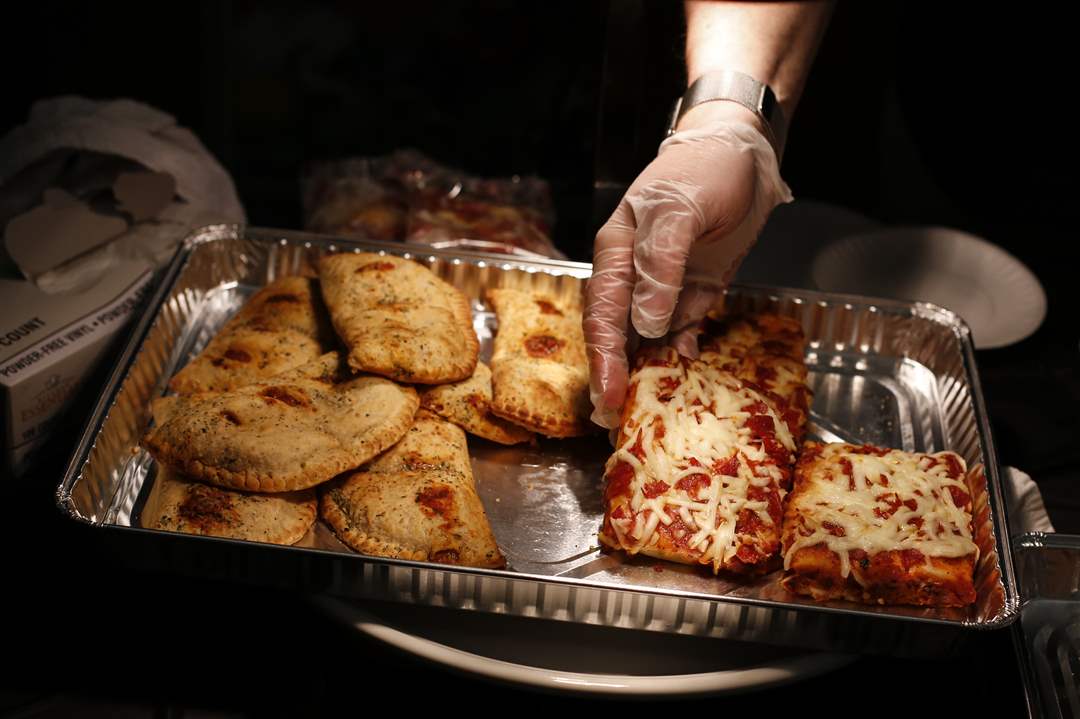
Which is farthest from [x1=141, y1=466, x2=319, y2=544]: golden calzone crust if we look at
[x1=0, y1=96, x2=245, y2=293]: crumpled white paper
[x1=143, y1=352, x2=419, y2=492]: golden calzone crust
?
[x1=0, y1=96, x2=245, y2=293]: crumpled white paper

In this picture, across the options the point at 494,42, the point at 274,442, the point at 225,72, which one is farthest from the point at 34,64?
the point at 274,442

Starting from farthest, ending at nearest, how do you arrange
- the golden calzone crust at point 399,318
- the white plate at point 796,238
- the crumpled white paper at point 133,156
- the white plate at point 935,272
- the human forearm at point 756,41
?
the white plate at point 796,238
the white plate at point 935,272
the crumpled white paper at point 133,156
the human forearm at point 756,41
the golden calzone crust at point 399,318

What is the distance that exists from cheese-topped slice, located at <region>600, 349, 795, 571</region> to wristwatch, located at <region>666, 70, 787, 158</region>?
2.84 feet

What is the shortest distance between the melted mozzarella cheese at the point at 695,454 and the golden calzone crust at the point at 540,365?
262mm

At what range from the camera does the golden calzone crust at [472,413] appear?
3.03 metres

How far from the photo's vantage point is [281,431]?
8.99ft

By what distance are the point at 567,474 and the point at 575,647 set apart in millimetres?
621

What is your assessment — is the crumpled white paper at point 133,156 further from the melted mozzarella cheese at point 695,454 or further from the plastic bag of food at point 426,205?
the melted mozzarella cheese at point 695,454

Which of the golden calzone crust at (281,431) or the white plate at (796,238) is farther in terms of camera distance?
the white plate at (796,238)

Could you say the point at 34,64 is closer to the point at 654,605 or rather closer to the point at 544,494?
the point at 544,494

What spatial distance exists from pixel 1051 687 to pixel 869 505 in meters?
0.61

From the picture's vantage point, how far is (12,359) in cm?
297

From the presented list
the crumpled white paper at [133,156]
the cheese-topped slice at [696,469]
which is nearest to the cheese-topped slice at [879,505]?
the cheese-topped slice at [696,469]

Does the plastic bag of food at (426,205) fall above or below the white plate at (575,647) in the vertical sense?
above
